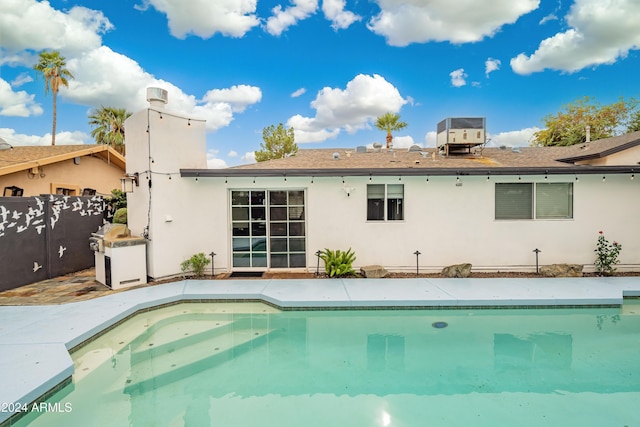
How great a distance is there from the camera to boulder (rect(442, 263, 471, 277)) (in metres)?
8.18

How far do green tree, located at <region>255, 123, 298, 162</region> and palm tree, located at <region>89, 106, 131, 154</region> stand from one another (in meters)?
10.7

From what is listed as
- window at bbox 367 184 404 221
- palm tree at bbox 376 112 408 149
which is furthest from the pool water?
palm tree at bbox 376 112 408 149

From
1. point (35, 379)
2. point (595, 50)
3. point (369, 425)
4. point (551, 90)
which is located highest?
point (595, 50)

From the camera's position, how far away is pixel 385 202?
854 cm

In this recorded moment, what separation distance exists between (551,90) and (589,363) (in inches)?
882

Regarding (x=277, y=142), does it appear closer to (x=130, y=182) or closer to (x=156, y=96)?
(x=156, y=96)

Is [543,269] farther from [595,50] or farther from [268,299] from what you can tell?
[595,50]

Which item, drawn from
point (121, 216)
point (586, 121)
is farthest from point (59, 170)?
point (586, 121)

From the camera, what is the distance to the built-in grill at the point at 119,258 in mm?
7281

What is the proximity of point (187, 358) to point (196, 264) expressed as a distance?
3769 millimetres

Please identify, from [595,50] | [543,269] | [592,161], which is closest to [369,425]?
[543,269]

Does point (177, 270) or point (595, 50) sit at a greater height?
point (595, 50)

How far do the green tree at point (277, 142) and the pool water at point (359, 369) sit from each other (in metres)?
22.6

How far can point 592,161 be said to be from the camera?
373 inches
